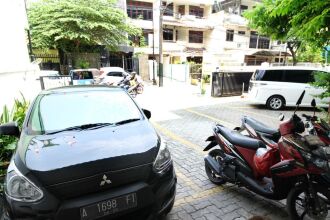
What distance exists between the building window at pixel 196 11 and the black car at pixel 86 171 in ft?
88.3

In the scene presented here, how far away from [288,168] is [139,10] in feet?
77.4

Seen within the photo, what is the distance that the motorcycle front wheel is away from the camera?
2453 mm

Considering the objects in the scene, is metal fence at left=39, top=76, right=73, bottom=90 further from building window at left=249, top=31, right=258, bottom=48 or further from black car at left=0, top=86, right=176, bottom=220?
building window at left=249, top=31, right=258, bottom=48

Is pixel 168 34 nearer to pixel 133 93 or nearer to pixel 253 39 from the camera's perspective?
pixel 253 39

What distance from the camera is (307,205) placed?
8.32 ft

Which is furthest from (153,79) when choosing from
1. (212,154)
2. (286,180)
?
(286,180)

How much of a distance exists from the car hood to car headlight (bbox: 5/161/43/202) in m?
0.09

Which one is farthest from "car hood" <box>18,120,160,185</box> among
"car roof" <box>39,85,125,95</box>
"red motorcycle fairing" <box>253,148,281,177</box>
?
"red motorcycle fairing" <box>253,148,281,177</box>

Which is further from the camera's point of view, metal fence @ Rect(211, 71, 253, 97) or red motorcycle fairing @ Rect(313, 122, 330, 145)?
metal fence @ Rect(211, 71, 253, 97)

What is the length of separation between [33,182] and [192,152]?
11.2 feet

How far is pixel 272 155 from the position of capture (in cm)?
284

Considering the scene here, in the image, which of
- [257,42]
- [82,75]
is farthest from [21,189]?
[257,42]

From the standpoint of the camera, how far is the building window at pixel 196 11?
2695 cm

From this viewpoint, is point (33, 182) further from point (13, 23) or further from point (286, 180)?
point (13, 23)
